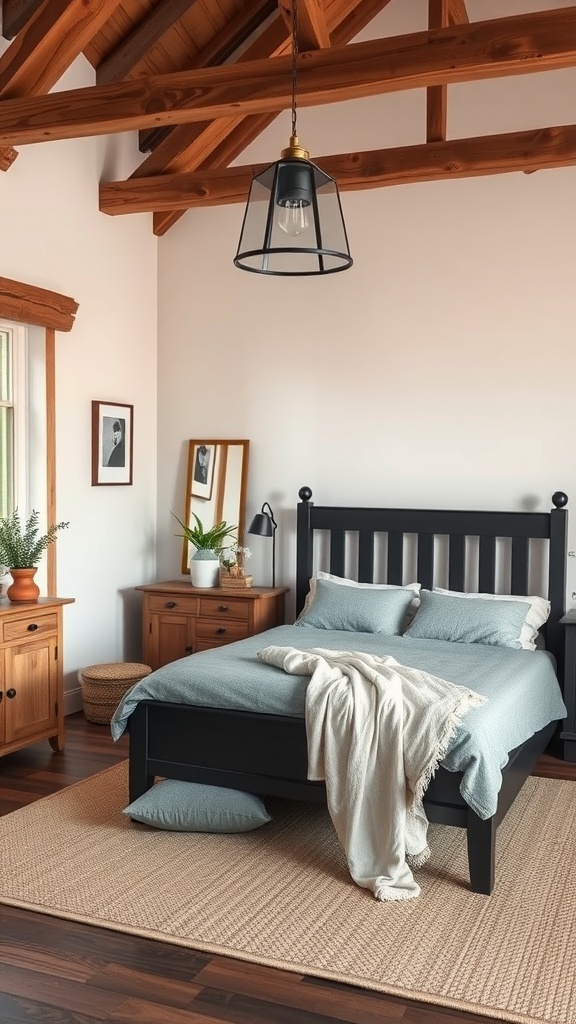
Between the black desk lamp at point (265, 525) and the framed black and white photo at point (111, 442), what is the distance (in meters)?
0.89

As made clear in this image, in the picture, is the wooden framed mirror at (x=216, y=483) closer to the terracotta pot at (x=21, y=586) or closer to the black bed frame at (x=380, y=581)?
the black bed frame at (x=380, y=581)

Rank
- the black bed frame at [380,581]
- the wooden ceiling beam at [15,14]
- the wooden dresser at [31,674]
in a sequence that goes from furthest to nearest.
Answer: the wooden ceiling beam at [15,14]
the wooden dresser at [31,674]
the black bed frame at [380,581]

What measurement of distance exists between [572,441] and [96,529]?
283cm

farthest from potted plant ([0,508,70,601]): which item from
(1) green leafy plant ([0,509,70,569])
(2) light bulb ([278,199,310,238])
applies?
(2) light bulb ([278,199,310,238])

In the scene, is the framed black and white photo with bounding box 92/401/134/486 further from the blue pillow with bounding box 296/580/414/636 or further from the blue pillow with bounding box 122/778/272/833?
the blue pillow with bounding box 122/778/272/833

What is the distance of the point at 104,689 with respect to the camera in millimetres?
5387

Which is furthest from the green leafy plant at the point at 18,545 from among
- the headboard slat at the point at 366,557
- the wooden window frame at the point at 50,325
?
the headboard slat at the point at 366,557

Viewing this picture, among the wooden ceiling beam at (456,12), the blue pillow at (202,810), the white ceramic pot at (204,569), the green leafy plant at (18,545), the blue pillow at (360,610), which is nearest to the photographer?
the blue pillow at (202,810)

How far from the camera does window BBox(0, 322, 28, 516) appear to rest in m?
5.21

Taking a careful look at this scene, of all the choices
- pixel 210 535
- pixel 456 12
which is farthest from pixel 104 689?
pixel 456 12

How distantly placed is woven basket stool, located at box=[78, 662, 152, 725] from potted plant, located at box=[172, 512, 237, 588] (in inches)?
30.0

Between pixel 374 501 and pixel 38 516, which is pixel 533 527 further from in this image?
pixel 38 516

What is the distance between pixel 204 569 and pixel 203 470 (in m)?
0.74

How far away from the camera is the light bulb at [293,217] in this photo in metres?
3.19
